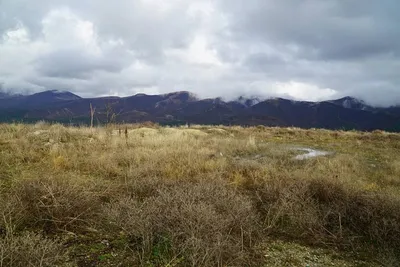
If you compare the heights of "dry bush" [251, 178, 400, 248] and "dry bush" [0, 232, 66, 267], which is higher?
"dry bush" [0, 232, 66, 267]

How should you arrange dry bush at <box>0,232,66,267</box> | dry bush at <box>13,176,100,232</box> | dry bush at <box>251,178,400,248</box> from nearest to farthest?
dry bush at <box>0,232,66,267</box> < dry bush at <box>13,176,100,232</box> < dry bush at <box>251,178,400,248</box>

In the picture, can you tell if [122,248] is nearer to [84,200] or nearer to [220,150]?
[84,200]

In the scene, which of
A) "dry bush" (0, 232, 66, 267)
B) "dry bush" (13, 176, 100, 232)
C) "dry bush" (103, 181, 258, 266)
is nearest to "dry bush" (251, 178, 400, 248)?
"dry bush" (103, 181, 258, 266)

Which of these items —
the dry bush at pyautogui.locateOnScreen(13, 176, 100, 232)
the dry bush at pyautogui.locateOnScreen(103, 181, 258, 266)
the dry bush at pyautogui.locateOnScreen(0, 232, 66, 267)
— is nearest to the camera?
the dry bush at pyautogui.locateOnScreen(0, 232, 66, 267)

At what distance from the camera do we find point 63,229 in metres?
4.12

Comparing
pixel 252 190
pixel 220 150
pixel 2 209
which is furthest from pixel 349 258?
pixel 220 150

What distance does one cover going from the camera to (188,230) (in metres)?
3.73

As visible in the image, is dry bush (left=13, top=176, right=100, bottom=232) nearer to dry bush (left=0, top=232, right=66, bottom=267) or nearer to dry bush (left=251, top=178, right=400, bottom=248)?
dry bush (left=0, top=232, right=66, bottom=267)

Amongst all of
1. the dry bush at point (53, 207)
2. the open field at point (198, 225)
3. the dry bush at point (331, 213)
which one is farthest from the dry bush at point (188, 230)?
the dry bush at point (331, 213)

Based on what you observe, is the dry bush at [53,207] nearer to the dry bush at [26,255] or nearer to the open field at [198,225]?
the open field at [198,225]

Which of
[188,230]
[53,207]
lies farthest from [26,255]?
[188,230]

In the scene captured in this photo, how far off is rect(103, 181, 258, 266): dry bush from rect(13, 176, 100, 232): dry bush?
15.0 inches

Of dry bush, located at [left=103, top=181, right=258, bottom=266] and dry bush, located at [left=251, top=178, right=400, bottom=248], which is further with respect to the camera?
dry bush, located at [left=251, top=178, right=400, bottom=248]

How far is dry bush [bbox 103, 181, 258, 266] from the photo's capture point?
3.45 metres
